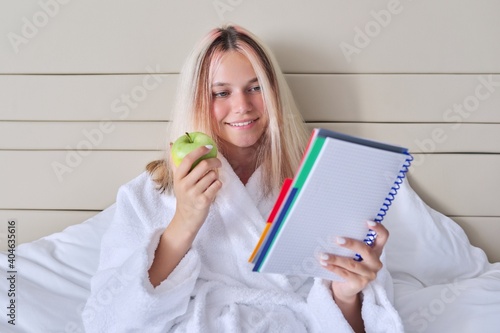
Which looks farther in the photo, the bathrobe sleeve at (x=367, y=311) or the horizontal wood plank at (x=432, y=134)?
the horizontal wood plank at (x=432, y=134)

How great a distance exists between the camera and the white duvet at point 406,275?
3.85ft

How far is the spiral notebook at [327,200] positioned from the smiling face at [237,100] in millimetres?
425

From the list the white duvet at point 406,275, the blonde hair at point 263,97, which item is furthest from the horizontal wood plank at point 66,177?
the blonde hair at point 263,97

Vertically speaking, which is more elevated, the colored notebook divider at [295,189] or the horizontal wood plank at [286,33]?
the horizontal wood plank at [286,33]

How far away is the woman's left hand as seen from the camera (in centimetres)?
93

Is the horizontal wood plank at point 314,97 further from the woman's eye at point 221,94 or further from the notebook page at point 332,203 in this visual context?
the notebook page at point 332,203

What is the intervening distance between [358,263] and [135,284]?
16.6 inches

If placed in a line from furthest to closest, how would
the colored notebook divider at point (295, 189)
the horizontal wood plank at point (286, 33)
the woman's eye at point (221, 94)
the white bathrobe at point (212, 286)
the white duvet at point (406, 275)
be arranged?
the horizontal wood plank at point (286, 33) < the woman's eye at point (221, 94) < the white duvet at point (406, 275) < the white bathrobe at point (212, 286) < the colored notebook divider at point (295, 189)

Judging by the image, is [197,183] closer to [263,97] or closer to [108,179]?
[263,97]

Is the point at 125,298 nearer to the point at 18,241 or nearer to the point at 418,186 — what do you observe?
the point at 18,241

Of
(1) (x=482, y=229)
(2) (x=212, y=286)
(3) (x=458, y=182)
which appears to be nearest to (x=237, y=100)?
(2) (x=212, y=286)

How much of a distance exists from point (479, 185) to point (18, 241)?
4.46 ft

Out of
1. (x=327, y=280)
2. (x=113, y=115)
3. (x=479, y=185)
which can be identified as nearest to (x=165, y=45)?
(x=113, y=115)

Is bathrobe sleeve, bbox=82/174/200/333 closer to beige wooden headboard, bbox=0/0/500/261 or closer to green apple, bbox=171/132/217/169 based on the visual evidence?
green apple, bbox=171/132/217/169
